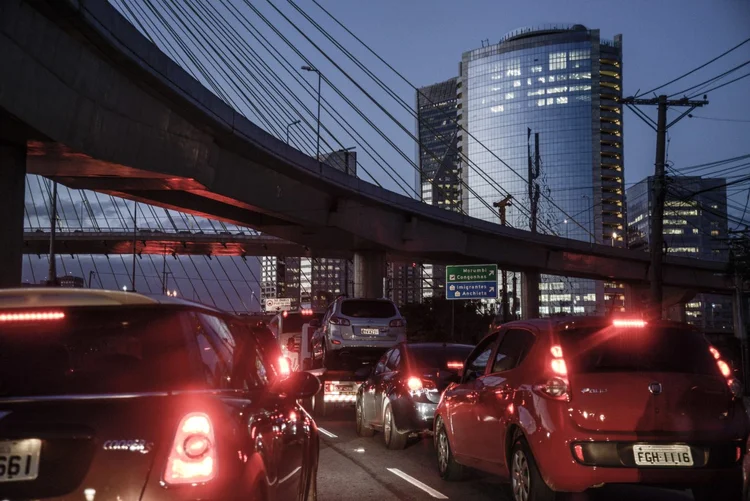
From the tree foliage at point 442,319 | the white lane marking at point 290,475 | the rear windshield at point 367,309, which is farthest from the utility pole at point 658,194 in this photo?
the tree foliage at point 442,319

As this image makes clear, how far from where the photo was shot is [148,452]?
3.68 meters

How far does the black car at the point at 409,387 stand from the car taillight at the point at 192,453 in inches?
294

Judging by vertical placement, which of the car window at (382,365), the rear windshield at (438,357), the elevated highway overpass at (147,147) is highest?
the elevated highway overpass at (147,147)

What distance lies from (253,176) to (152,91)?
9825 millimetres

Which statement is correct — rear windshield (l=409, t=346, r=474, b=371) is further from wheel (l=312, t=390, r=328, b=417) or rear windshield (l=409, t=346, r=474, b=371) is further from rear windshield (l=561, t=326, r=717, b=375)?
rear windshield (l=561, t=326, r=717, b=375)

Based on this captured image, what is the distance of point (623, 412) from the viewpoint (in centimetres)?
711

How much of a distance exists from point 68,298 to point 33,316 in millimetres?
211

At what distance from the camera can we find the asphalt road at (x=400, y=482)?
29.3 feet

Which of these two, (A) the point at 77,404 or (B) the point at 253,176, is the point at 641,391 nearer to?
(A) the point at 77,404

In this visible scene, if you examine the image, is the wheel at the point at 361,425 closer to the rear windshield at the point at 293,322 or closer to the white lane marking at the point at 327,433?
the white lane marking at the point at 327,433

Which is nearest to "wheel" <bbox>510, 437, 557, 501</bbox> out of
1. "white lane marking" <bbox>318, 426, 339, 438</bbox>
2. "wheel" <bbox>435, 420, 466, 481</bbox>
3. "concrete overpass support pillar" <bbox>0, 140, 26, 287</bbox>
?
"wheel" <bbox>435, 420, 466, 481</bbox>

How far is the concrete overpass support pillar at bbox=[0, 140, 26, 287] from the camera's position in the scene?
18906 mm

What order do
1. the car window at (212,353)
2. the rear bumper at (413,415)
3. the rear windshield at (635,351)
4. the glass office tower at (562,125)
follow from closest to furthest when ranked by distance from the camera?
the car window at (212,353) < the rear windshield at (635,351) < the rear bumper at (413,415) < the glass office tower at (562,125)

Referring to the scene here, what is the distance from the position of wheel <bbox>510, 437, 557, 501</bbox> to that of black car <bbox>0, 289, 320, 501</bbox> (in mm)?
2781
